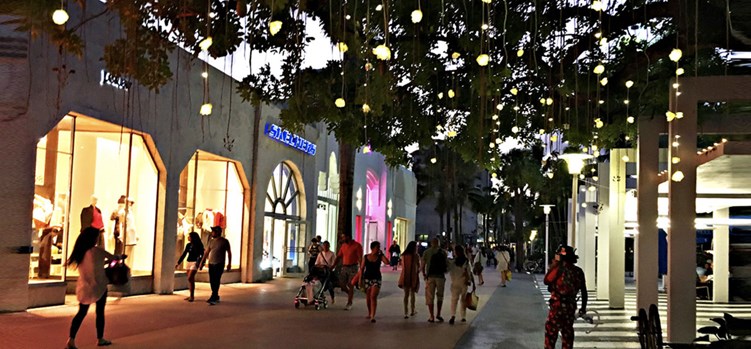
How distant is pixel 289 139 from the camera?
28.1m

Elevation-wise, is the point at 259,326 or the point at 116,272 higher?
the point at 116,272

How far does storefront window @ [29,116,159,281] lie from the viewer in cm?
1573

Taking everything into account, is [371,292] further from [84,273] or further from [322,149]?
[322,149]

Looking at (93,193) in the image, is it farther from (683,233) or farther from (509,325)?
(683,233)

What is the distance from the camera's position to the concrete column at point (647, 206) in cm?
1477

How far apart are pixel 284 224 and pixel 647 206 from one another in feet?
53.5

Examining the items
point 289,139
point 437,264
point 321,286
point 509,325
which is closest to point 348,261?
point 321,286

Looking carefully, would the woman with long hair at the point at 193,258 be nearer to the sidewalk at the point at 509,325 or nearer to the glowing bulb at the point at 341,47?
the sidewalk at the point at 509,325

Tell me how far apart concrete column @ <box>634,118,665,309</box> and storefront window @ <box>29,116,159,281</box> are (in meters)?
9.07

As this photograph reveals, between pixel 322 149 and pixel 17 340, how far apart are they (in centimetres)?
2345

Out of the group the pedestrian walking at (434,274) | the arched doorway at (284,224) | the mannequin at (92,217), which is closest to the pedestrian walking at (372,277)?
the pedestrian walking at (434,274)

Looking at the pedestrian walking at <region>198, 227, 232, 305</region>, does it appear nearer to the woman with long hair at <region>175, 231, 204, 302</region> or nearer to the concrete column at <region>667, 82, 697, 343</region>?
the woman with long hair at <region>175, 231, 204, 302</region>

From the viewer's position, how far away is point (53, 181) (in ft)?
52.4

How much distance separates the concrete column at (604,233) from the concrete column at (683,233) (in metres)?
10.5
